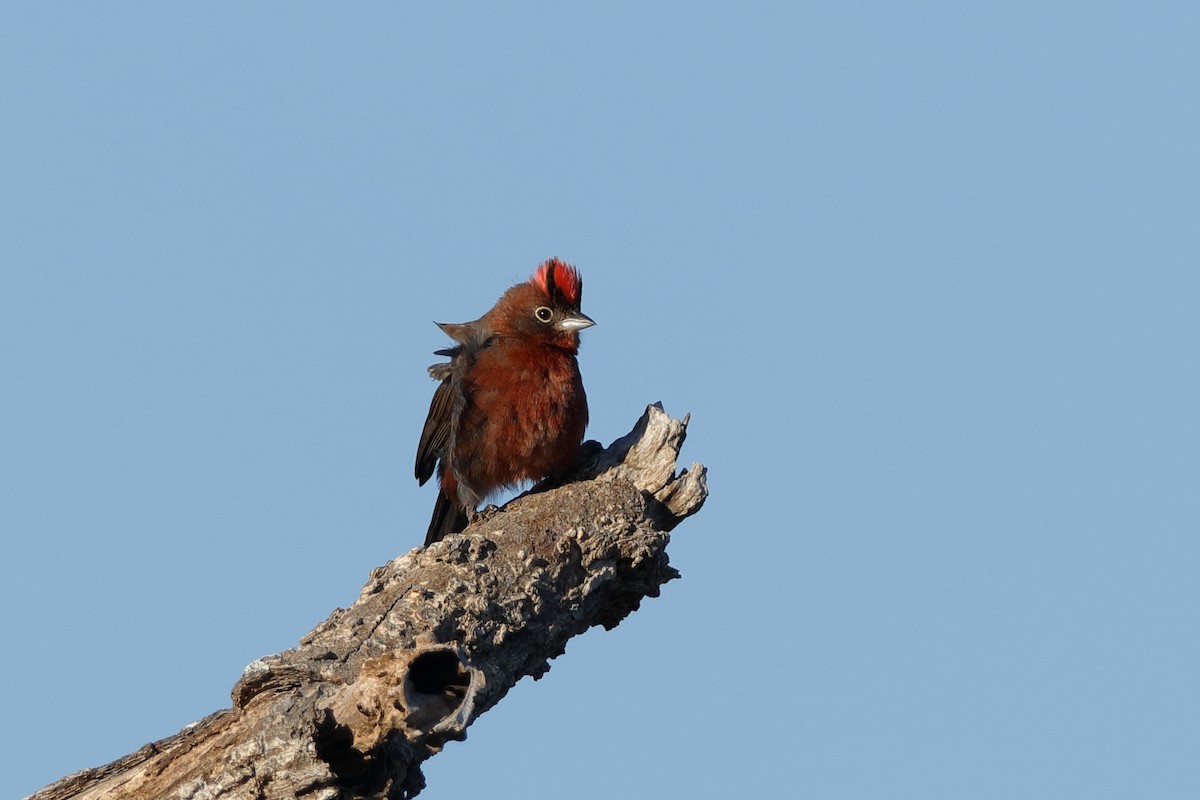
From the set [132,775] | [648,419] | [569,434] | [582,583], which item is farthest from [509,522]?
[132,775]

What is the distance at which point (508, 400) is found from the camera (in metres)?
8.80

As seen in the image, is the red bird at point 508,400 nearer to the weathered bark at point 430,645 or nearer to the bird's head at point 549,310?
the bird's head at point 549,310

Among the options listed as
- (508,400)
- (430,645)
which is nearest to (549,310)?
(508,400)

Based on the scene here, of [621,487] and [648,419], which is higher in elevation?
[648,419]

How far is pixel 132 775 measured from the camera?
5285 millimetres

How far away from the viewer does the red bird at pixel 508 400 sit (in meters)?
8.68

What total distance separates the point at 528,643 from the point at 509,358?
9.42ft

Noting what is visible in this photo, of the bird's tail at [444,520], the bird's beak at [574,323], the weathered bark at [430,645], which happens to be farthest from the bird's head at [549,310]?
the bird's tail at [444,520]

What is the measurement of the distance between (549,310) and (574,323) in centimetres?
21

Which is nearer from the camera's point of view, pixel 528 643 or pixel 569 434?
pixel 528 643

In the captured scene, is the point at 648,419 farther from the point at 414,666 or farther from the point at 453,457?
the point at 414,666

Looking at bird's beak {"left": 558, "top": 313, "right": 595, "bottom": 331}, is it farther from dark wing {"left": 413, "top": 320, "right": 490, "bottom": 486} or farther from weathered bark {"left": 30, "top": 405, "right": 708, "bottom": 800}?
weathered bark {"left": 30, "top": 405, "right": 708, "bottom": 800}

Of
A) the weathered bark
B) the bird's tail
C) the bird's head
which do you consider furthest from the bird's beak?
the bird's tail

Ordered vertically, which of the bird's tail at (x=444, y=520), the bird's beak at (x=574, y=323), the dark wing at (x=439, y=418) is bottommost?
the bird's tail at (x=444, y=520)
